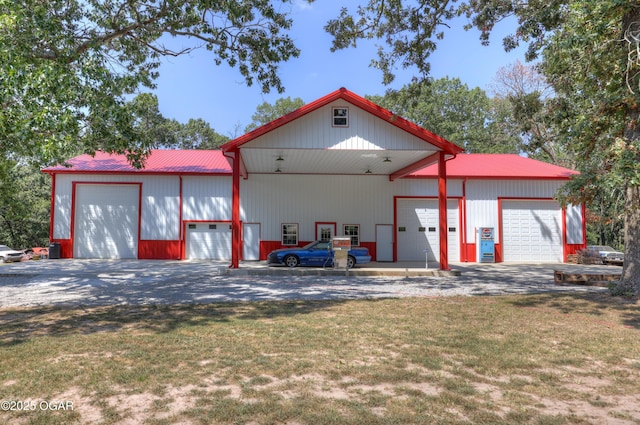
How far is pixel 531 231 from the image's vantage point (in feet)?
64.3

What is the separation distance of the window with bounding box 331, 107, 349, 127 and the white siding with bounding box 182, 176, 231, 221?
8.04 m

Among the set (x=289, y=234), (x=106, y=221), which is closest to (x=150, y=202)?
(x=106, y=221)

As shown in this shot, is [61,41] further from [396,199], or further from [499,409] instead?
[396,199]

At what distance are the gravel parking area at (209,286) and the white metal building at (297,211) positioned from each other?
430 cm

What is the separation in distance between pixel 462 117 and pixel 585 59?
32808 mm

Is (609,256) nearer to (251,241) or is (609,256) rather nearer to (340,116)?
(340,116)

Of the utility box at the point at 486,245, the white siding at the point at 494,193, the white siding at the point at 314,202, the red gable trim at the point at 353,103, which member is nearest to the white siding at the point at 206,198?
the white siding at the point at 314,202

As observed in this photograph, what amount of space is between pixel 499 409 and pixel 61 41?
35.0 feet

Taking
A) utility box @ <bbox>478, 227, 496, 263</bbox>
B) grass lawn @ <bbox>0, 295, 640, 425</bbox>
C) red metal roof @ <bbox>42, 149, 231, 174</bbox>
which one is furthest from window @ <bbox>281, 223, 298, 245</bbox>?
grass lawn @ <bbox>0, 295, 640, 425</bbox>

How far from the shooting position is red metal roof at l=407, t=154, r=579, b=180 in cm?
1941

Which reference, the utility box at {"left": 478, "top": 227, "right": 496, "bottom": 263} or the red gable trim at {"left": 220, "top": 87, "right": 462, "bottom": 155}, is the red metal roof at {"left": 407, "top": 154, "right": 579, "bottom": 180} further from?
the red gable trim at {"left": 220, "top": 87, "right": 462, "bottom": 155}

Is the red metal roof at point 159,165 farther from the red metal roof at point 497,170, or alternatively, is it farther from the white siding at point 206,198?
the red metal roof at point 497,170

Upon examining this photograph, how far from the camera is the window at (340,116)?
44.2ft

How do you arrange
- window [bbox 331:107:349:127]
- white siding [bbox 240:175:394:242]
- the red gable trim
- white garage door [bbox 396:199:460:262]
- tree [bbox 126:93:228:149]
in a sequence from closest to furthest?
the red gable trim
window [bbox 331:107:349:127]
white siding [bbox 240:175:394:242]
white garage door [bbox 396:199:460:262]
tree [bbox 126:93:228:149]
